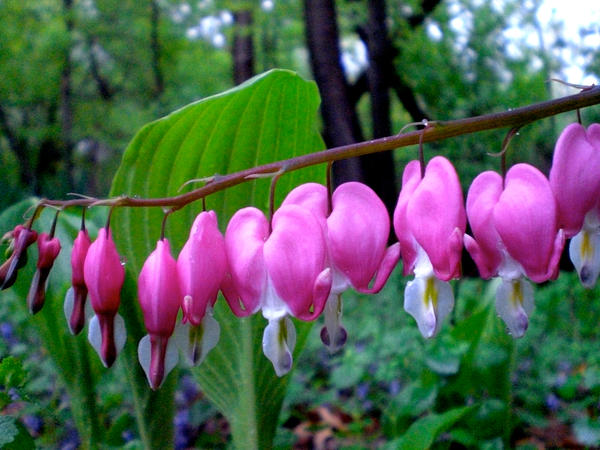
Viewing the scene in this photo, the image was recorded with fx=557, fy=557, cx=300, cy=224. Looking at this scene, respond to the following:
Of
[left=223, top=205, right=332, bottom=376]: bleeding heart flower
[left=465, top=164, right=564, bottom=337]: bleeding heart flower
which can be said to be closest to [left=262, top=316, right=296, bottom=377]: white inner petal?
[left=223, top=205, right=332, bottom=376]: bleeding heart flower

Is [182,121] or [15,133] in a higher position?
[15,133]

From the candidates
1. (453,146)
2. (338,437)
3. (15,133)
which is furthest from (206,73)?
(338,437)

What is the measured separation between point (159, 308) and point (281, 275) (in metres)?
0.18

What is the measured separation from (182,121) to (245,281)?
458mm

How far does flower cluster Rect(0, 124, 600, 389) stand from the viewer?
28.2 inches

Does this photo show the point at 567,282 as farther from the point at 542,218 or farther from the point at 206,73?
the point at 206,73

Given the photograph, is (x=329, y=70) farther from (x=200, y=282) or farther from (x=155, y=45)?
(x=155, y=45)

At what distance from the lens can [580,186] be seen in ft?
2.39

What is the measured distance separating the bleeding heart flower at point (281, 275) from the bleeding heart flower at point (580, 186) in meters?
0.32

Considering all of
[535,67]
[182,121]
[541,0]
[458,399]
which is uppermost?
[541,0]

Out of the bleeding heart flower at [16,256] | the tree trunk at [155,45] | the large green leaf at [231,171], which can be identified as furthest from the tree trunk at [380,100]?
the tree trunk at [155,45]

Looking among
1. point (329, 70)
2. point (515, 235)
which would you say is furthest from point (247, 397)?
point (329, 70)

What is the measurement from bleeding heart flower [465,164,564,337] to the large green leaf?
50 centimetres

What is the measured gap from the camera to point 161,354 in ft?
2.58
